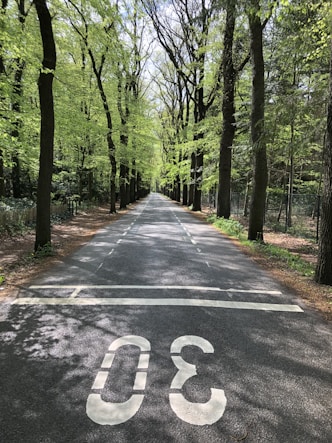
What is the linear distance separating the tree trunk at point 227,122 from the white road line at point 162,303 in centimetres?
1106

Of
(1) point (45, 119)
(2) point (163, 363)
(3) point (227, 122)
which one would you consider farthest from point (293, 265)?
(3) point (227, 122)

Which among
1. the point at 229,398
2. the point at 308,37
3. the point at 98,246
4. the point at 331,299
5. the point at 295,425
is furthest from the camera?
the point at 98,246

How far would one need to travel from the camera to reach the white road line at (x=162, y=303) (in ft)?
17.9

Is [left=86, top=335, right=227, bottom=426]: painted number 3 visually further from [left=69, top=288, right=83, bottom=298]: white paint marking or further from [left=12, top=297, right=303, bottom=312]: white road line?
[left=69, top=288, right=83, bottom=298]: white paint marking

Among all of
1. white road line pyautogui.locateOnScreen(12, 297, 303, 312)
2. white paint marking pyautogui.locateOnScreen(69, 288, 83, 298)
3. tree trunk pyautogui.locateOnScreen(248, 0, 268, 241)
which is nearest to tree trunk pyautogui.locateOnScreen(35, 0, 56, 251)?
white paint marking pyautogui.locateOnScreen(69, 288, 83, 298)

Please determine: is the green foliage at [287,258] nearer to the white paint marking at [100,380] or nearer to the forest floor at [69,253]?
the forest floor at [69,253]

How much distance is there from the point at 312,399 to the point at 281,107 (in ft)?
29.4

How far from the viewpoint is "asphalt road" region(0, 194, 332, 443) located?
270cm

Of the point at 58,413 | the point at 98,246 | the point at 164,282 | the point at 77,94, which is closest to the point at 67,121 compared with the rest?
the point at 77,94

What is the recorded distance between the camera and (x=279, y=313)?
5.27 m

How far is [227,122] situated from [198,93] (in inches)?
317

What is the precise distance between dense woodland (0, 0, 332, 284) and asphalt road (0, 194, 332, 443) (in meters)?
3.10

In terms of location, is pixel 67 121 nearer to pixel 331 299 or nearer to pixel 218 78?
pixel 218 78

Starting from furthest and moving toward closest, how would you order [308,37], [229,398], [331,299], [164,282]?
[308,37], [164,282], [331,299], [229,398]
